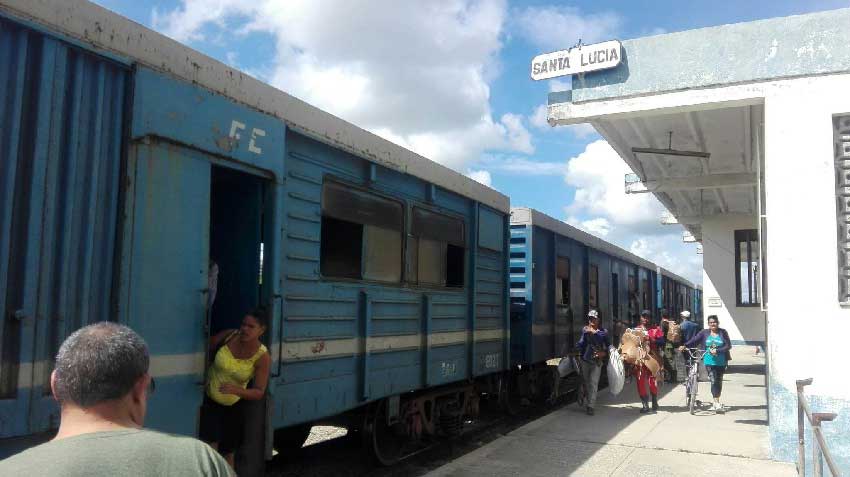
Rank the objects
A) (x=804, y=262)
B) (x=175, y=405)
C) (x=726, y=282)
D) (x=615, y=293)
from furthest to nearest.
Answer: (x=726, y=282), (x=615, y=293), (x=804, y=262), (x=175, y=405)

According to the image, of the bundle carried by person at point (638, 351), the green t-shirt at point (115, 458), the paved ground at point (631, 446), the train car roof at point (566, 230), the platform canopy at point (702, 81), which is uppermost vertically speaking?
the platform canopy at point (702, 81)

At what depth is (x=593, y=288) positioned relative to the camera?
1282 centimetres

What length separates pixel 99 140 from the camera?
134 inches

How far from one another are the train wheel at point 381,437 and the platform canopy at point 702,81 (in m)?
3.96

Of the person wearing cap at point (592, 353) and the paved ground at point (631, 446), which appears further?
the person wearing cap at point (592, 353)

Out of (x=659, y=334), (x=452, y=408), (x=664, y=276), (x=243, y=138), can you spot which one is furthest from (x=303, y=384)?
(x=664, y=276)

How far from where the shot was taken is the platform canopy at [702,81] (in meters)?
6.75

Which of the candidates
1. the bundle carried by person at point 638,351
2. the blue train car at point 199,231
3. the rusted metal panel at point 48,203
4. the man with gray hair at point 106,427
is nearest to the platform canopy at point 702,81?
the blue train car at point 199,231

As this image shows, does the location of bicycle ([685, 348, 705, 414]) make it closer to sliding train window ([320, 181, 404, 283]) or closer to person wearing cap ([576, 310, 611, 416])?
person wearing cap ([576, 310, 611, 416])

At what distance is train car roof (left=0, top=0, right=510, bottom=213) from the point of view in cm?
322

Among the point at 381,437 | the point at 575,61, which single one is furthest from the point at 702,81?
the point at 381,437

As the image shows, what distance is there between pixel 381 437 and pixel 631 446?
110 inches

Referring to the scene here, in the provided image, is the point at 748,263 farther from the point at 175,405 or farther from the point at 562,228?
the point at 175,405

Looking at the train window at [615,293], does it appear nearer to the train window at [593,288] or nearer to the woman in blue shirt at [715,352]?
the train window at [593,288]
